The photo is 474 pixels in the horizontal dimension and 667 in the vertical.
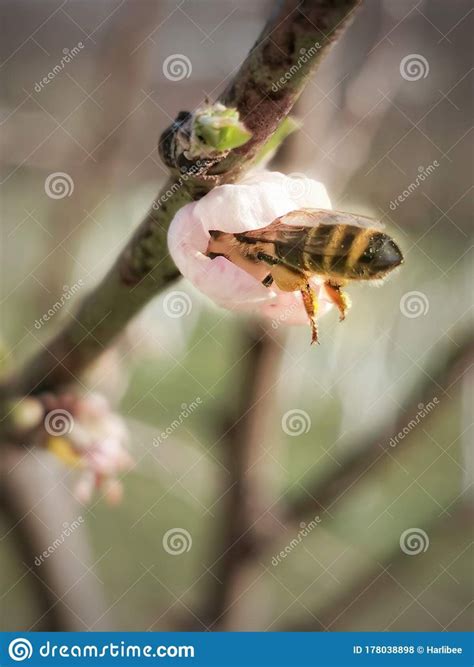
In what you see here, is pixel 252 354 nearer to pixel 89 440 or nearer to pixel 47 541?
pixel 89 440

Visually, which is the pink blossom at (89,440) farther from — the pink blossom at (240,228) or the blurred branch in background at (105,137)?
the pink blossom at (240,228)

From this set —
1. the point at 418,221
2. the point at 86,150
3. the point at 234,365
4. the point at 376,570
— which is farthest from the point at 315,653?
the point at 86,150

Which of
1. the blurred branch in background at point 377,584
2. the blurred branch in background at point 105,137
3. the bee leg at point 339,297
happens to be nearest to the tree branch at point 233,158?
the bee leg at point 339,297

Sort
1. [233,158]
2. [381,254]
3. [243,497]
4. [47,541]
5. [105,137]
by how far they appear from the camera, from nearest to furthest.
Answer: [381,254] → [233,158] → [47,541] → [243,497] → [105,137]

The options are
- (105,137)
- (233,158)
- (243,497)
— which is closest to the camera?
(233,158)

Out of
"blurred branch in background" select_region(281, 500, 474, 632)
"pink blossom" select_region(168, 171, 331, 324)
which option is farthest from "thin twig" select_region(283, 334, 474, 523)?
"pink blossom" select_region(168, 171, 331, 324)

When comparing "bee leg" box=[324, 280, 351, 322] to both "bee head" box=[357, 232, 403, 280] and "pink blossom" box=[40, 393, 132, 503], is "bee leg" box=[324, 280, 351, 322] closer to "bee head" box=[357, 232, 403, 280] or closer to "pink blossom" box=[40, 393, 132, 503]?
"bee head" box=[357, 232, 403, 280]

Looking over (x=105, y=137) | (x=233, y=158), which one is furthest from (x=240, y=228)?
(x=105, y=137)
